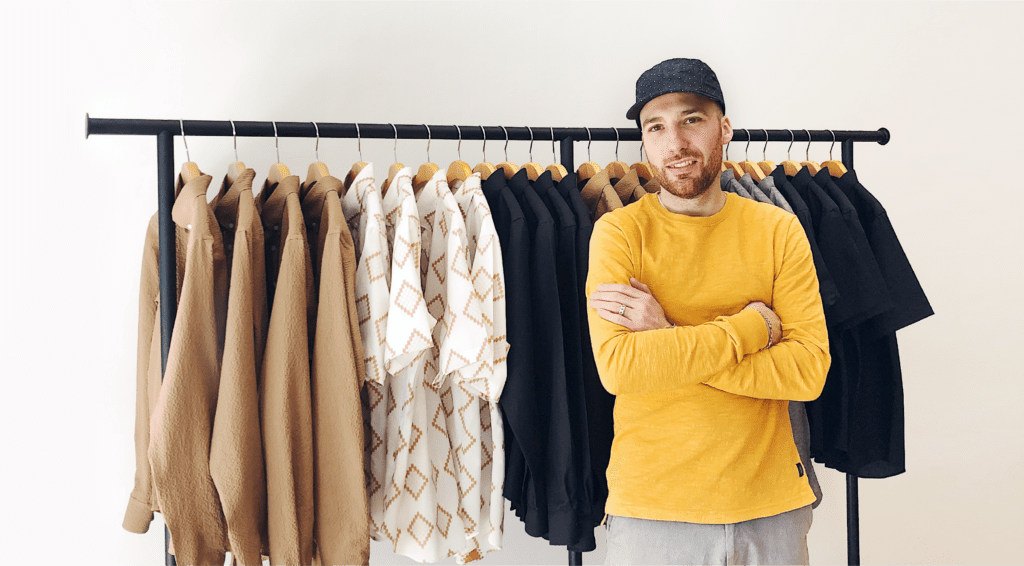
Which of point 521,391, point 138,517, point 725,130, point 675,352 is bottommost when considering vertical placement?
point 138,517

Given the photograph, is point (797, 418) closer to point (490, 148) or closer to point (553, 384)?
point (553, 384)

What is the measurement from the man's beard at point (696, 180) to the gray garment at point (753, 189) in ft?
1.22

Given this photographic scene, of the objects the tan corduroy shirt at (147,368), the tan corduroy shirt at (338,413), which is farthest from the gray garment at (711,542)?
the tan corduroy shirt at (147,368)

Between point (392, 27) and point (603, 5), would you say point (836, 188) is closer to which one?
point (603, 5)

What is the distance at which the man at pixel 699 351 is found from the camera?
1.37 m

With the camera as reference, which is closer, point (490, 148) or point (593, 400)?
point (593, 400)

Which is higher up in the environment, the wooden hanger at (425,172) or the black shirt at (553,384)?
the wooden hanger at (425,172)

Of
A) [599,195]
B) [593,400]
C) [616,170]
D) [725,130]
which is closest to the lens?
[725,130]

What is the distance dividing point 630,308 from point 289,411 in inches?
27.4

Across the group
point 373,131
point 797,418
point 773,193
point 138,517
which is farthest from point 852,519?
point 138,517

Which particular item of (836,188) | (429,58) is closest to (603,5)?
(429,58)

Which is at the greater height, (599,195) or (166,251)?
(599,195)

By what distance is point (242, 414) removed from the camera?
4.66 ft

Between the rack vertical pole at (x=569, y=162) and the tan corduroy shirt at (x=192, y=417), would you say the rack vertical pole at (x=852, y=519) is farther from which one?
the tan corduroy shirt at (x=192, y=417)
